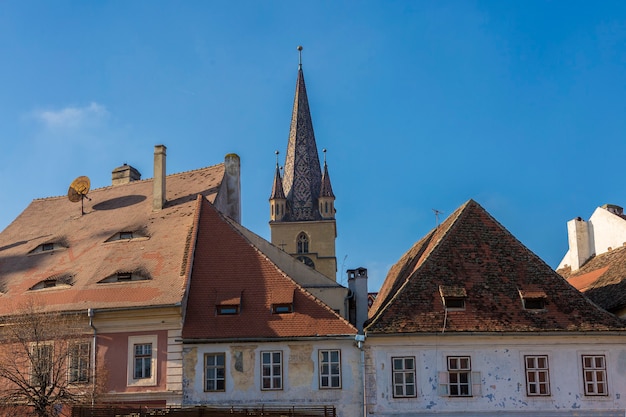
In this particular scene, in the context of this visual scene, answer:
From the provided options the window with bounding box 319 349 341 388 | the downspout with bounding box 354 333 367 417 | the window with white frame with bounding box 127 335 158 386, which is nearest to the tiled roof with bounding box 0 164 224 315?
the window with white frame with bounding box 127 335 158 386

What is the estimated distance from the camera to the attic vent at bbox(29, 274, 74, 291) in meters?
33.8

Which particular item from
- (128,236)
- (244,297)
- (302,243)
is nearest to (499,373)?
(244,297)

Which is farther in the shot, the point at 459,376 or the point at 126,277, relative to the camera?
the point at 126,277

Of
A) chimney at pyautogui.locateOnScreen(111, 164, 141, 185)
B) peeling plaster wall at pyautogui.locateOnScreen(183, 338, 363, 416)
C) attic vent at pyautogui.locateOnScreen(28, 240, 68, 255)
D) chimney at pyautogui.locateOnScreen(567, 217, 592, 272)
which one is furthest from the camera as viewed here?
chimney at pyautogui.locateOnScreen(111, 164, 141, 185)

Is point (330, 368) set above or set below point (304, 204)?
below

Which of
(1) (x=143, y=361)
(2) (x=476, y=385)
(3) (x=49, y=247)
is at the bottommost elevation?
(2) (x=476, y=385)

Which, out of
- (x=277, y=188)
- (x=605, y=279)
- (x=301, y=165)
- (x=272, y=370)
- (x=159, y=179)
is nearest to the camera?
(x=272, y=370)

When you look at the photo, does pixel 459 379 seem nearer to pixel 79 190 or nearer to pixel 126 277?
pixel 126 277

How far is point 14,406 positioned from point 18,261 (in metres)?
9.51

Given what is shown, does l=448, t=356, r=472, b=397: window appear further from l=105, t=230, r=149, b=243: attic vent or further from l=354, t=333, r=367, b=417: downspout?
l=105, t=230, r=149, b=243: attic vent

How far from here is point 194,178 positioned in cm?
4044

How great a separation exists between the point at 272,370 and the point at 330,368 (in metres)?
1.85

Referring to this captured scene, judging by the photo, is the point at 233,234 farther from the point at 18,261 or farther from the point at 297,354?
the point at 18,261

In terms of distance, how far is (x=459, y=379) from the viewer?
98.4 ft
